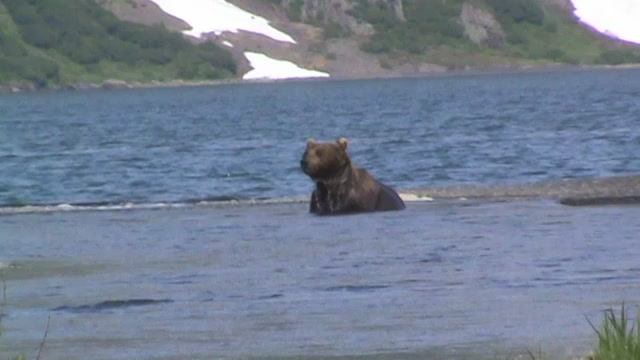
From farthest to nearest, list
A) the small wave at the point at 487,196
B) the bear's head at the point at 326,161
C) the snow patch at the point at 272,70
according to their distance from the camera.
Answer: the snow patch at the point at 272,70, the small wave at the point at 487,196, the bear's head at the point at 326,161

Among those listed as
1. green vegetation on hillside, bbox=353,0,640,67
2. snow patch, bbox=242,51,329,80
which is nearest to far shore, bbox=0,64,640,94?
snow patch, bbox=242,51,329,80

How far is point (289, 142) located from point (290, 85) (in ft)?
317

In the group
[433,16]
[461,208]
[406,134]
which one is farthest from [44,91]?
[461,208]

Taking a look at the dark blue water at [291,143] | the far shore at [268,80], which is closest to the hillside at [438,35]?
the far shore at [268,80]

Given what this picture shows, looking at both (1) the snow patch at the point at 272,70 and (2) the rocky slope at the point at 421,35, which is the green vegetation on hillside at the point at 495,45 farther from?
(1) the snow patch at the point at 272,70

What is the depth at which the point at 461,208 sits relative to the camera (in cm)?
2605

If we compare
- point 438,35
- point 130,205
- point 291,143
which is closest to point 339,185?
point 130,205

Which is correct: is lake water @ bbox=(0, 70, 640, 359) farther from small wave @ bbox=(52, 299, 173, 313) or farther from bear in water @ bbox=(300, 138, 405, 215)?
bear in water @ bbox=(300, 138, 405, 215)

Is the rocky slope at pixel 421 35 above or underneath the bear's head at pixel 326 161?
underneath

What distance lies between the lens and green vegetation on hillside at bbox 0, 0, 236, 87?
529 feet

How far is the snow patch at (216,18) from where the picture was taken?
557 ft

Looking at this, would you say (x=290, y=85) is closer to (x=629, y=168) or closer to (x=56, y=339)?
(x=629, y=168)

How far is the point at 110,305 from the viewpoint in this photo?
16.4m

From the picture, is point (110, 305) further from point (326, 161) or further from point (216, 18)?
point (216, 18)
